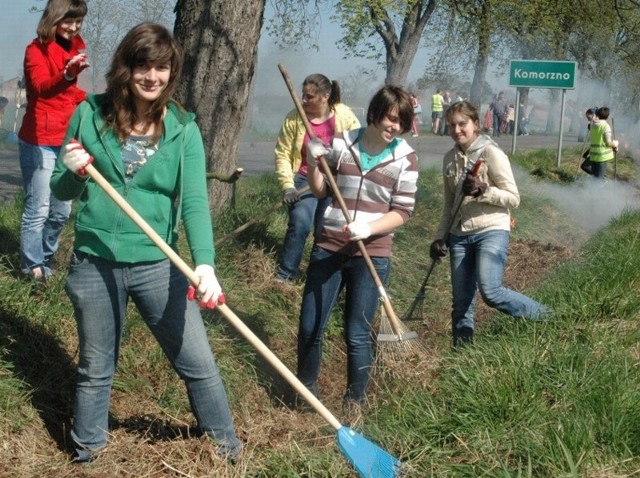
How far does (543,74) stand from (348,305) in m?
13.3

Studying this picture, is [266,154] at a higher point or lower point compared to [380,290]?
lower

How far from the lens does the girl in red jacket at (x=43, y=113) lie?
203 inches

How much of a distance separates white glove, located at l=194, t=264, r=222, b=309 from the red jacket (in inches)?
86.4

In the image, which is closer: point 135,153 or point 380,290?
point 135,153

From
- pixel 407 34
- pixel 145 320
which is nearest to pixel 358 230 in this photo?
pixel 145 320

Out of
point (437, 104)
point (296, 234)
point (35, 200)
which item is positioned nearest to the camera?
point (35, 200)

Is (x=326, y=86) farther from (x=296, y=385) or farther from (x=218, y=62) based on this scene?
(x=296, y=385)

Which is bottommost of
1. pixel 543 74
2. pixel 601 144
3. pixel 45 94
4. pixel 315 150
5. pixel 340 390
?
pixel 340 390

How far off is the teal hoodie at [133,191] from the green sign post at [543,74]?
45.5 ft

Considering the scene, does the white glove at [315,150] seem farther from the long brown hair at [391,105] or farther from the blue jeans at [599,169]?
the blue jeans at [599,169]

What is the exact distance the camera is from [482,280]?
4957 millimetres

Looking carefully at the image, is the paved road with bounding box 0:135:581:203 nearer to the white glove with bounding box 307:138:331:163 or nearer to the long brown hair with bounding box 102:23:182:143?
the white glove with bounding box 307:138:331:163

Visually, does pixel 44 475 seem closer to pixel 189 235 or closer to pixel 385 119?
Result: pixel 189 235

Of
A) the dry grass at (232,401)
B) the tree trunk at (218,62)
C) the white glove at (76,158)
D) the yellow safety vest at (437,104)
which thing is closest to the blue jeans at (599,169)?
the dry grass at (232,401)
